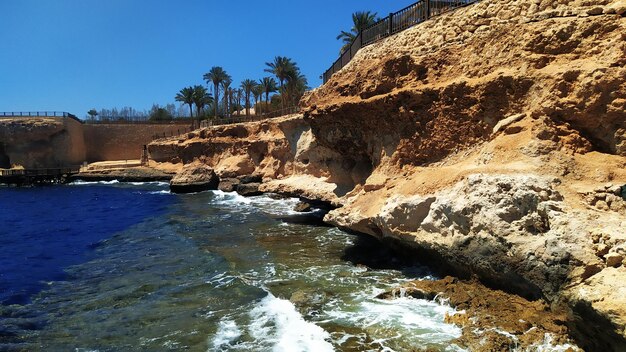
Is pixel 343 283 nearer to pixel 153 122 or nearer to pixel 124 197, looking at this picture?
pixel 124 197

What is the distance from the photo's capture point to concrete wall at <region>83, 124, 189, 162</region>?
206 feet

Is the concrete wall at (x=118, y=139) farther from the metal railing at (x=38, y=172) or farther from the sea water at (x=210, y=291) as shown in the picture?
the sea water at (x=210, y=291)

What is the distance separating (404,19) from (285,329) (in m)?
13.5

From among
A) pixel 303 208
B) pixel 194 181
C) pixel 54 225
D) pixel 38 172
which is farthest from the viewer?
pixel 38 172

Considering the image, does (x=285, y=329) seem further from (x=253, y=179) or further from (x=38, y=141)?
(x=38, y=141)

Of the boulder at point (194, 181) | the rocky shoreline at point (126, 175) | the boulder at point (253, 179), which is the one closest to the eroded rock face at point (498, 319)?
the boulder at point (253, 179)

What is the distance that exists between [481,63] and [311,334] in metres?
8.63

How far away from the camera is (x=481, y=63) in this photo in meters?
12.2

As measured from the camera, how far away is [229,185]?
34.8 m

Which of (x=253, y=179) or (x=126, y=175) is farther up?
(x=126, y=175)

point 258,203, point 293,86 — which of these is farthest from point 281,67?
point 258,203

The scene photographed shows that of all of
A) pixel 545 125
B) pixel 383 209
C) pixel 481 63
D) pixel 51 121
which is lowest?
pixel 383 209

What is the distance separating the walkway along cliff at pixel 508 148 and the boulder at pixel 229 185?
18621 millimetres

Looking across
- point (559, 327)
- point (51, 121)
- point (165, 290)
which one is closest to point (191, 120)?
point (51, 121)
